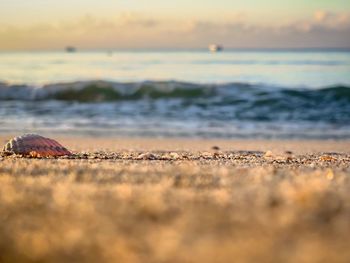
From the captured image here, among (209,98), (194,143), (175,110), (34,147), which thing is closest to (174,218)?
→ (34,147)

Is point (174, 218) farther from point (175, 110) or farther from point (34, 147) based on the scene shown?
point (175, 110)

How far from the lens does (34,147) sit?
6020 mm

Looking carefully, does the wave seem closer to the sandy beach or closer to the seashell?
the seashell

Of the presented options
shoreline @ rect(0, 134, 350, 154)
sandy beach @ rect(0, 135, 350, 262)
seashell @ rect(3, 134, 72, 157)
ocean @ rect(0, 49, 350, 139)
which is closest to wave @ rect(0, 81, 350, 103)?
ocean @ rect(0, 49, 350, 139)

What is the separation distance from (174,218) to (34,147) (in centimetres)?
389

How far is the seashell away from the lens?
19.7 feet

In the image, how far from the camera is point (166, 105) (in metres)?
17.0

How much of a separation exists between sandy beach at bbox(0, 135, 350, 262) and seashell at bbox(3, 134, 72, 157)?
225cm

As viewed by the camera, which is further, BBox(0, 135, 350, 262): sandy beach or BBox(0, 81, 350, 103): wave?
BBox(0, 81, 350, 103): wave

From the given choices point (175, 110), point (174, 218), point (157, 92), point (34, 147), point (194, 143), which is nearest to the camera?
point (174, 218)

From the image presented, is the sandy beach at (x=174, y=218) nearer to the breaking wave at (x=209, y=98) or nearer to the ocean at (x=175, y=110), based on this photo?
the ocean at (x=175, y=110)

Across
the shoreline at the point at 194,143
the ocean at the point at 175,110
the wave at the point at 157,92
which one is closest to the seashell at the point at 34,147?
→ the shoreline at the point at 194,143

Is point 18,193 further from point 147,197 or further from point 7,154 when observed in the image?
point 7,154

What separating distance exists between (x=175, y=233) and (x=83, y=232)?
1.30 feet
